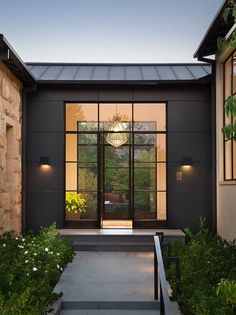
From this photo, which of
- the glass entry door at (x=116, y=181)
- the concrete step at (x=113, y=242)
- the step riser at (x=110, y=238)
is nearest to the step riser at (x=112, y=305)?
the concrete step at (x=113, y=242)

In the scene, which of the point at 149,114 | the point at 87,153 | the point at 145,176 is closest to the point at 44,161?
the point at 87,153

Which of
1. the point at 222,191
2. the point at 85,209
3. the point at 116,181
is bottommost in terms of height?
the point at 85,209

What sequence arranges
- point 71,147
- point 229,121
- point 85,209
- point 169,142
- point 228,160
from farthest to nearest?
1. point 71,147
2. point 85,209
3. point 169,142
4. point 228,160
5. point 229,121

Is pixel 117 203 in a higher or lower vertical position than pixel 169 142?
lower

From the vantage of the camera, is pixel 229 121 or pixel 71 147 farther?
pixel 71 147

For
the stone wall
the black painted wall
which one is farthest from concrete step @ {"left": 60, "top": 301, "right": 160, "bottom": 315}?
the black painted wall

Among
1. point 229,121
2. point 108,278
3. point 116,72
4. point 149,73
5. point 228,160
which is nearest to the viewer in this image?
point 108,278

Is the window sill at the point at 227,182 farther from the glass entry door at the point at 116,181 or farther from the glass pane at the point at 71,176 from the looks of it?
the glass pane at the point at 71,176

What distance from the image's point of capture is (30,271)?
265 inches

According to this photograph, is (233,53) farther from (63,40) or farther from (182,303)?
(63,40)

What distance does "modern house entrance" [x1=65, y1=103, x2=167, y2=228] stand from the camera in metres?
13.0

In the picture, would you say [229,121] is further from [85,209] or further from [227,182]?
[85,209]

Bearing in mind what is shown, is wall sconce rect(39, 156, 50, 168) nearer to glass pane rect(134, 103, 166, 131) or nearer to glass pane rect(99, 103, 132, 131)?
glass pane rect(99, 103, 132, 131)

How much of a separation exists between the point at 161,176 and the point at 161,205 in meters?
0.75
